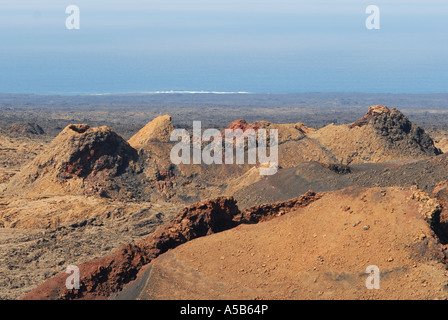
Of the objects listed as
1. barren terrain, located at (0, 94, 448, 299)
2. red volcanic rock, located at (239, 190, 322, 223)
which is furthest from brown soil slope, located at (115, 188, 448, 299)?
red volcanic rock, located at (239, 190, 322, 223)

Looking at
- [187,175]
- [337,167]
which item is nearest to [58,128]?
[187,175]

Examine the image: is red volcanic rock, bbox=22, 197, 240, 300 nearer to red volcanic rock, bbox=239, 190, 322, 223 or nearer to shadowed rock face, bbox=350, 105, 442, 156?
red volcanic rock, bbox=239, 190, 322, 223

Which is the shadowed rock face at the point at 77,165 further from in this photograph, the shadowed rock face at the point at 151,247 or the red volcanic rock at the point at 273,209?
the red volcanic rock at the point at 273,209

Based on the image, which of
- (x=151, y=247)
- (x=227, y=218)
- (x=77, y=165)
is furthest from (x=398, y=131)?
(x=151, y=247)

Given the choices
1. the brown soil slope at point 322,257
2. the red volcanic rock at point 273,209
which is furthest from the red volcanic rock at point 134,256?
the brown soil slope at point 322,257

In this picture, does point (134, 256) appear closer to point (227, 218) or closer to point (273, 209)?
point (227, 218)

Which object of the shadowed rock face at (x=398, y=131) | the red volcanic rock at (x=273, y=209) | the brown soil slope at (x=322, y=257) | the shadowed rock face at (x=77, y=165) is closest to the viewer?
the brown soil slope at (x=322, y=257)

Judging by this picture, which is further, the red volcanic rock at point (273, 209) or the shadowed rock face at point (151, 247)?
the red volcanic rock at point (273, 209)

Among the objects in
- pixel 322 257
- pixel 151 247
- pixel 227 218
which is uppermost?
pixel 227 218
